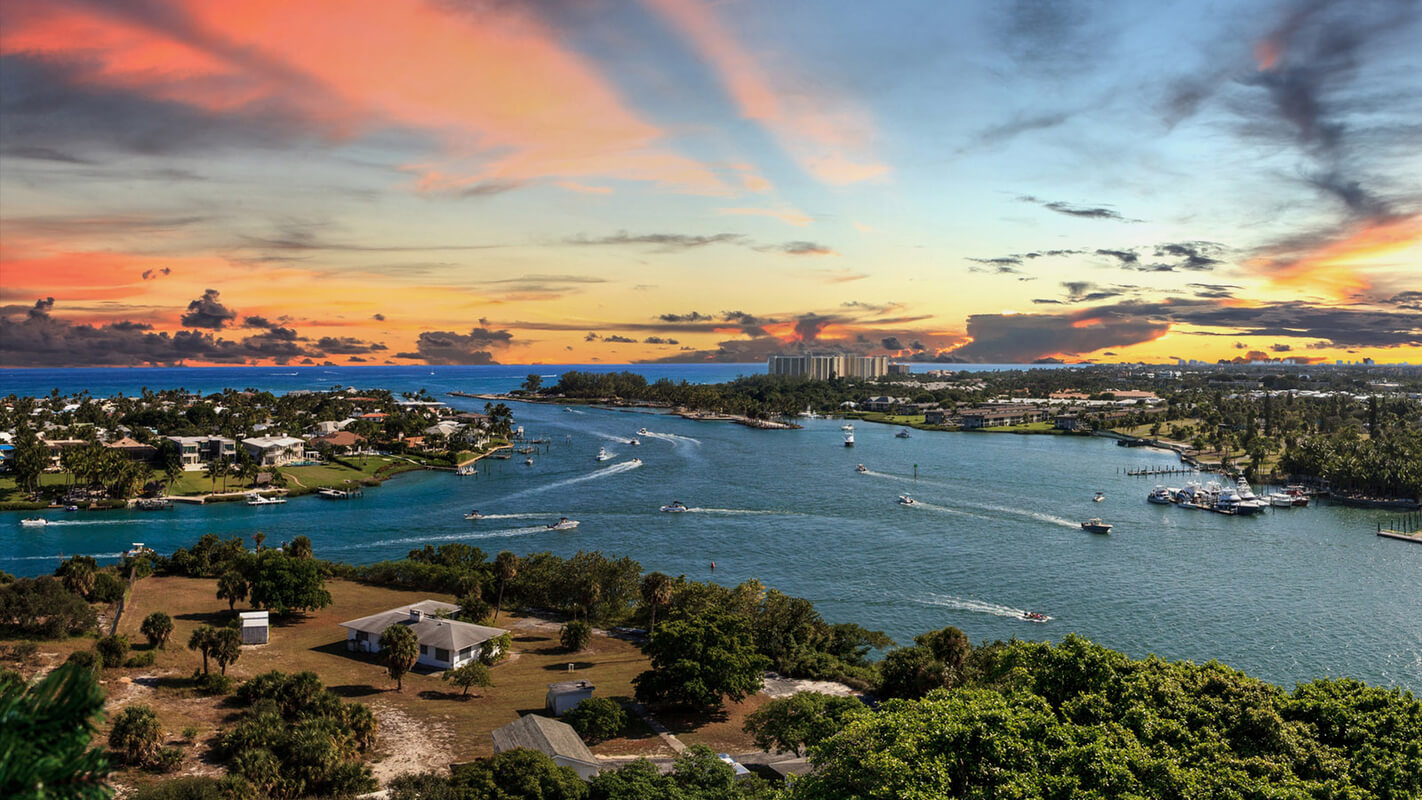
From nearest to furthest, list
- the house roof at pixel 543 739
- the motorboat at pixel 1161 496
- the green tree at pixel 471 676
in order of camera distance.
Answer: the house roof at pixel 543 739 → the green tree at pixel 471 676 → the motorboat at pixel 1161 496

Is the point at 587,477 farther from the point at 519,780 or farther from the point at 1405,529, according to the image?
the point at 1405,529

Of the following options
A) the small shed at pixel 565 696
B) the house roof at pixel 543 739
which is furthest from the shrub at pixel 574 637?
the house roof at pixel 543 739

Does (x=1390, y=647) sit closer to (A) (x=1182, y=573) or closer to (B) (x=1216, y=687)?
(A) (x=1182, y=573)

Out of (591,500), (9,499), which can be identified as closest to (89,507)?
(9,499)

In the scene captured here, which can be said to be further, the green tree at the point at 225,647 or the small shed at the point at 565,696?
the green tree at the point at 225,647

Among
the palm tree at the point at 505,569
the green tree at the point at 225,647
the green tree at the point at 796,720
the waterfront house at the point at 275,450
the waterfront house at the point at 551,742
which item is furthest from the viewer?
the waterfront house at the point at 275,450

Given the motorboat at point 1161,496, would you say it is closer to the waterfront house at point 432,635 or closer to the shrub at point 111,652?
the waterfront house at point 432,635

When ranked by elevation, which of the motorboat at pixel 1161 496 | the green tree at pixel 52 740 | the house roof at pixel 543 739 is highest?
the green tree at pixel 52 740

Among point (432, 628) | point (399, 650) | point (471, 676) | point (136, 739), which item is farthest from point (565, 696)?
point (136, 739)
